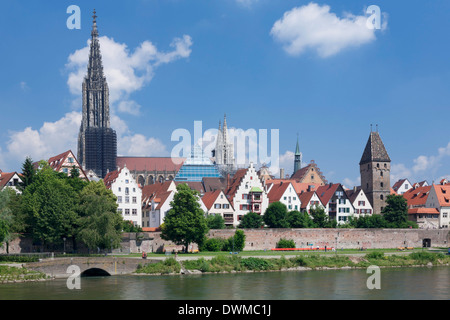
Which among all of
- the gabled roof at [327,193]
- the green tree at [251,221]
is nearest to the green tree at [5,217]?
the green tree at [251,221]

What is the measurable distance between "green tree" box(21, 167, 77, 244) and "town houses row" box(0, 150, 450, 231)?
58.3ft

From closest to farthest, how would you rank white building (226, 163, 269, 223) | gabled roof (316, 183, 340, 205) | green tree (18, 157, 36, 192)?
green tree (18, 157, 36, 192), white building (226, 163, 269, 223), gabled roof (316, 183, 340, 205)

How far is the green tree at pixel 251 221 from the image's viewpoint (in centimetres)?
9338

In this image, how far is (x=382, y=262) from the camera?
242 ft

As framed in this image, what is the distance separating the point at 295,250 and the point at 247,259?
19.8 m

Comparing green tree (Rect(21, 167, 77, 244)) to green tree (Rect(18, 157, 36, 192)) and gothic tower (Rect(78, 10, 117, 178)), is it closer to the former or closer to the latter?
green tree (Rect(18, 157, 36, 192))

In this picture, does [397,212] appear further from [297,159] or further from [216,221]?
[297,159]

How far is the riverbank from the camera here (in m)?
64.0

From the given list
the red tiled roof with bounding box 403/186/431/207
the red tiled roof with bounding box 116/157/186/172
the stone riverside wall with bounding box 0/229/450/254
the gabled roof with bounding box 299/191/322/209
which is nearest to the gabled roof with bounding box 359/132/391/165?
the red tiled roof with bounding box 403/186/431/207

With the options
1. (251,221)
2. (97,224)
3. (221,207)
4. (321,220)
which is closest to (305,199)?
(321,220)

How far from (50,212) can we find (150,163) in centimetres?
10086

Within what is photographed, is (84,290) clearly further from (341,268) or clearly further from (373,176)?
(373,176)

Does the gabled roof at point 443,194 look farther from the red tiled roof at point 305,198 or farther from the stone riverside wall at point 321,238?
the red tiled roof at point 305,198

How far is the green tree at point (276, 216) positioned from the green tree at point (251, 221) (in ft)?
3.78
